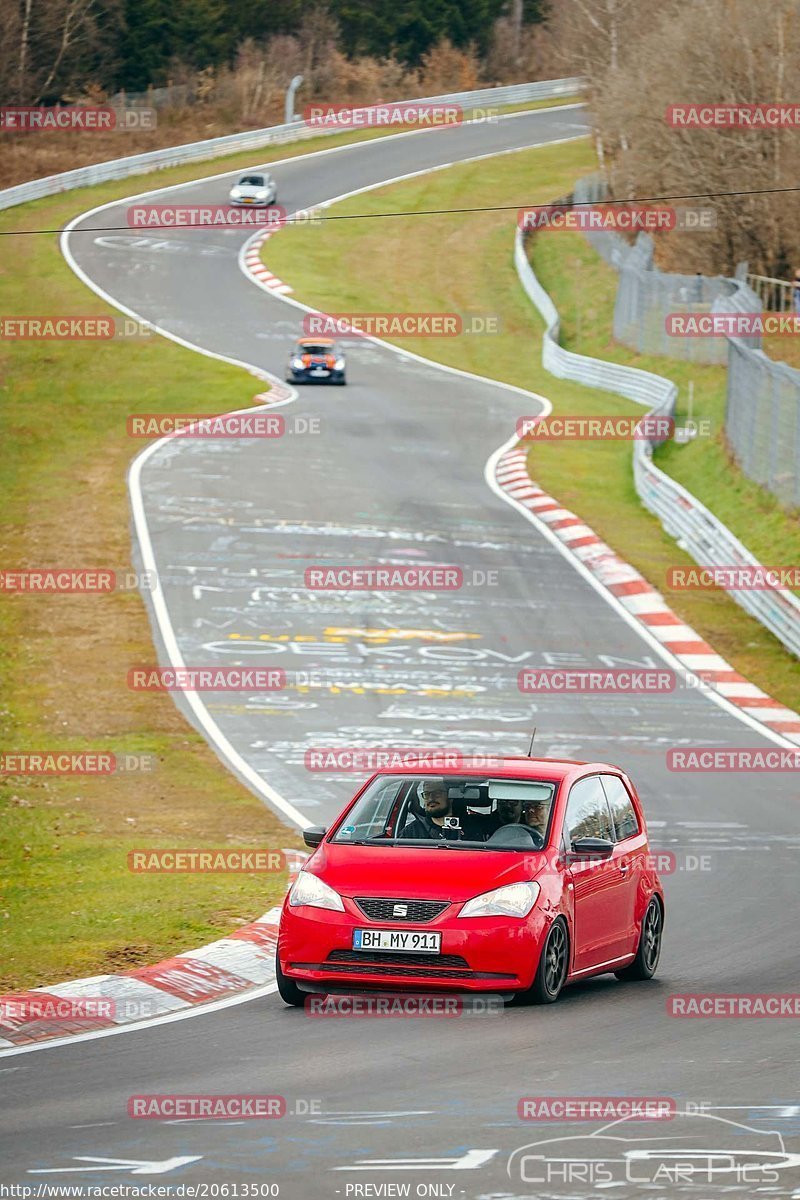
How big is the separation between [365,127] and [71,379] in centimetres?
4280

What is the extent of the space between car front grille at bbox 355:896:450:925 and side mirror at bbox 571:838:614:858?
1.07 meters

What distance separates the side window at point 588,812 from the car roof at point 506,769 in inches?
3.8

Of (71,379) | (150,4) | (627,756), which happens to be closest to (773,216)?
(71,379)

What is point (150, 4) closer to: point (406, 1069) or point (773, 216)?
point (773, 216)

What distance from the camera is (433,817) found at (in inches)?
461

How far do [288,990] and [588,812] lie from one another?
228cm

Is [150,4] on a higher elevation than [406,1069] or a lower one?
higher

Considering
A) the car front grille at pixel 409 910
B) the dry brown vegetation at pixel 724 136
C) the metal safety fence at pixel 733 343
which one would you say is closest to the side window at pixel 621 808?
the car front grille at pixel 409 910

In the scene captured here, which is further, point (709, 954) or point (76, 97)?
point (76, 97)

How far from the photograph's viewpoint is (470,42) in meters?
103

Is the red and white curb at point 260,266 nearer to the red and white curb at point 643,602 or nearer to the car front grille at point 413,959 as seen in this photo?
the red and white curb at point 643,602

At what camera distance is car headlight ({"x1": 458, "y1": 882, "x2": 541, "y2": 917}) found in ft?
34.5

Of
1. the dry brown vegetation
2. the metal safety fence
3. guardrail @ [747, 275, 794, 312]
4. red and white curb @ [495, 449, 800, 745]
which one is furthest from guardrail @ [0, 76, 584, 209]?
red and white curb @ [495, 449, 800, 745]

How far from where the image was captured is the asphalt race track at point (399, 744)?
7605mm
